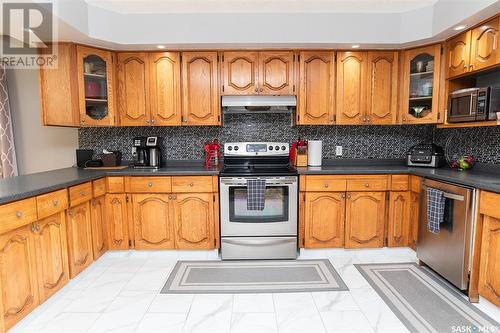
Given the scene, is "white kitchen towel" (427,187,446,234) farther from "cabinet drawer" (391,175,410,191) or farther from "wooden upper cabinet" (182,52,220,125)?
"wooden upper cabinet" (182,52,220,125)

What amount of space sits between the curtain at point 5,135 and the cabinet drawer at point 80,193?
152 centimetres

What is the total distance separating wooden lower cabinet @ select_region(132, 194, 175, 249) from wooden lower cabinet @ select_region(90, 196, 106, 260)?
30cm

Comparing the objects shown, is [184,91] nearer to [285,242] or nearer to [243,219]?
[243,219]

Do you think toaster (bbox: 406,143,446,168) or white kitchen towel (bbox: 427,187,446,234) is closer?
white kitchen towel (bbox: 427,187,446,234)

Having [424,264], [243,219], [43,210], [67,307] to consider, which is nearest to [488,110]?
[424,264]

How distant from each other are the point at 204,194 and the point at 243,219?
47 centimetres

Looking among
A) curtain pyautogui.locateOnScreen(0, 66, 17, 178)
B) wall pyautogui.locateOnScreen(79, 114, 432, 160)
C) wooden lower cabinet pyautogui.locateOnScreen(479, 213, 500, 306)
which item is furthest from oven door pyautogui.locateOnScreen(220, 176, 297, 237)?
curtain pyautogui.locateOnScreen(0, 66, 17, 178)

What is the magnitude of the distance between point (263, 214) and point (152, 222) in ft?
3.78

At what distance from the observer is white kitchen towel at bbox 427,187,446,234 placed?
7.48 feet

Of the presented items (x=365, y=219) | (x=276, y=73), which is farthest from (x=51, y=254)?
(x=365, y=219)

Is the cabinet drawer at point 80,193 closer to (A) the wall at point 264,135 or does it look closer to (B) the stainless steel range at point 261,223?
(A) the wall at point 264,135

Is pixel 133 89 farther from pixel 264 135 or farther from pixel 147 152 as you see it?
pixel 264 135

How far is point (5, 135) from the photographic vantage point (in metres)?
3.21

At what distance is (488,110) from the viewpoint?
229cm
